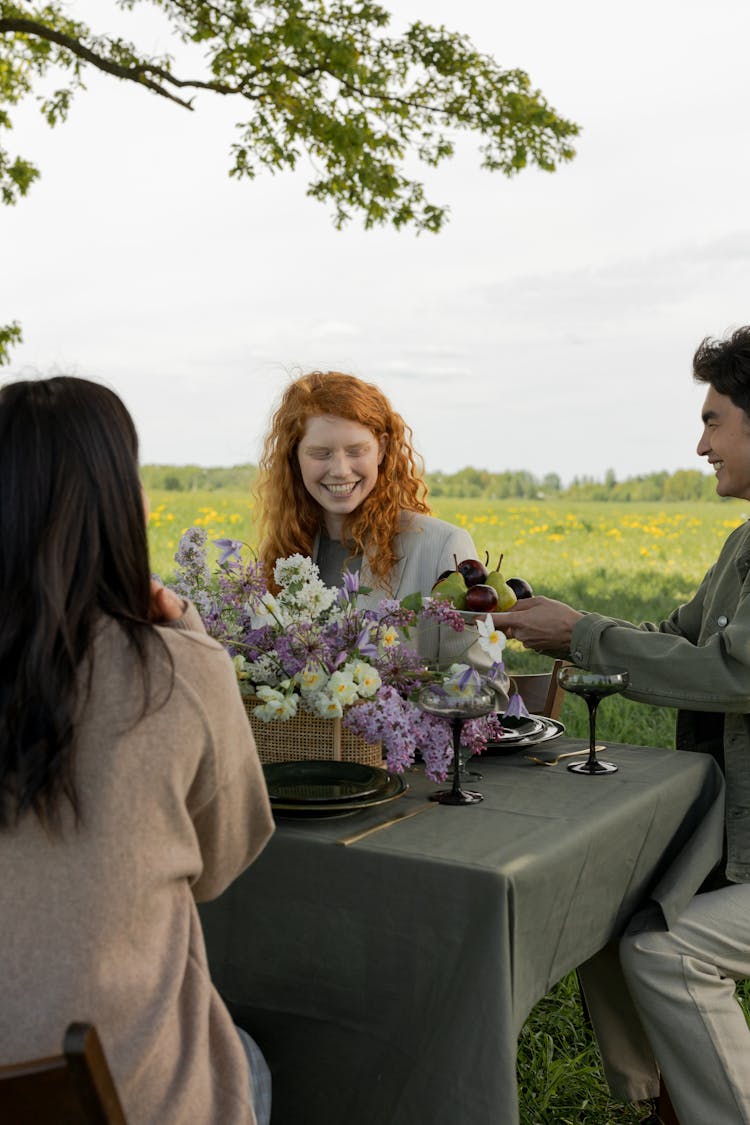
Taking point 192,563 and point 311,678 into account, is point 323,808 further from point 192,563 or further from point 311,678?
point 192,563

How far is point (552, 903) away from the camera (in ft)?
6.82

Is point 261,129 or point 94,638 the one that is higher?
point 261,129

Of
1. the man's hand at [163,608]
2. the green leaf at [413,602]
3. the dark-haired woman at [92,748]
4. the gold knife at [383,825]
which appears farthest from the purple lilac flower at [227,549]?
the dark-haired woman at [92,748]

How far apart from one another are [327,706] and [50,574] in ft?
3.37

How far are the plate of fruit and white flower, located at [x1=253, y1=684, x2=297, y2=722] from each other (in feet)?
1.63

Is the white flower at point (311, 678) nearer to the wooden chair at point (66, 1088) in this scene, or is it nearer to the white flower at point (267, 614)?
the white flower at point (267, 614)

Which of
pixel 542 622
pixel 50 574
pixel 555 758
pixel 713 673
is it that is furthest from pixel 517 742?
pixel 50 574

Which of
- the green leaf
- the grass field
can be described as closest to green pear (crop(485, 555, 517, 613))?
the green leaf

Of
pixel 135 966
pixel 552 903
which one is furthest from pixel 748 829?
pixel 135 966

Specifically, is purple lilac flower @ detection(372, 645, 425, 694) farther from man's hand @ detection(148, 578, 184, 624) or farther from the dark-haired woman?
the dark-haired woman

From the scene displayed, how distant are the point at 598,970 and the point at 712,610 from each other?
3.13ft

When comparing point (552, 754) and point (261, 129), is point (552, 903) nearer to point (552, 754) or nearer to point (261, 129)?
point (552, 754)

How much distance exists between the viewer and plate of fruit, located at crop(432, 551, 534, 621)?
2.78 m

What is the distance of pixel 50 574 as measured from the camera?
54.6 inches
